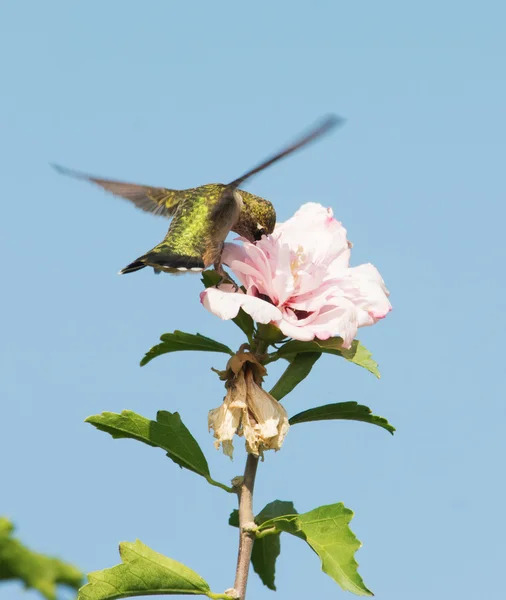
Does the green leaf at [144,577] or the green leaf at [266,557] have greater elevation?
the green leaf at [266,557]

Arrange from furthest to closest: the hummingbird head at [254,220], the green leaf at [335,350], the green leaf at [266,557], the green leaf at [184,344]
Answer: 1. the hummingbird head at [254,220]
2. the green leaf at [266,557]
3. the green leaf at [184,344]
4. the green leaf at [335,350]

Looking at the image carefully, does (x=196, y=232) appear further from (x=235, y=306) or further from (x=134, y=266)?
(x=235, y=306)

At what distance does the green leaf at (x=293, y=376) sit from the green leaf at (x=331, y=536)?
0.50 metres

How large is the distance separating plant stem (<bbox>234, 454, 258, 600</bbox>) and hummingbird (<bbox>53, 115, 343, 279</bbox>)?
3.23 ft

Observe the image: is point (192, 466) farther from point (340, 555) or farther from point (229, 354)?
point (340, 555)

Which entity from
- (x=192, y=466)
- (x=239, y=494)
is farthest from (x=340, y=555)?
(x=192, y=466)

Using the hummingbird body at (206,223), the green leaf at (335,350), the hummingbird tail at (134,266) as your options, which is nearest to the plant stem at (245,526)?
the green leaf at (335,350)

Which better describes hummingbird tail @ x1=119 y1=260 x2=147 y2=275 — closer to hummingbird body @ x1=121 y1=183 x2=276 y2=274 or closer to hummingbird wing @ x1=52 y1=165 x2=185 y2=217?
→ hummingbird body @ x1=121 y1=183 x2=276 y2=274

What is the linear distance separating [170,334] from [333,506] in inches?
35.1

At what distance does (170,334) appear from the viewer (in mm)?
3297

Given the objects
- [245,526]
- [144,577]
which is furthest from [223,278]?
[144,577]

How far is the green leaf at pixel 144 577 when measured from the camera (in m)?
2.81

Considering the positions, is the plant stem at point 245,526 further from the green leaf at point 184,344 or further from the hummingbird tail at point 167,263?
the hummingbird tail at point 167,263

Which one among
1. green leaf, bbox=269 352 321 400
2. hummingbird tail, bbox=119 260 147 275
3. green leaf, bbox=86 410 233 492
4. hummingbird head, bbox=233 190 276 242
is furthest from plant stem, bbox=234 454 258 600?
hummingbird head, bbox=233 190 276 242
